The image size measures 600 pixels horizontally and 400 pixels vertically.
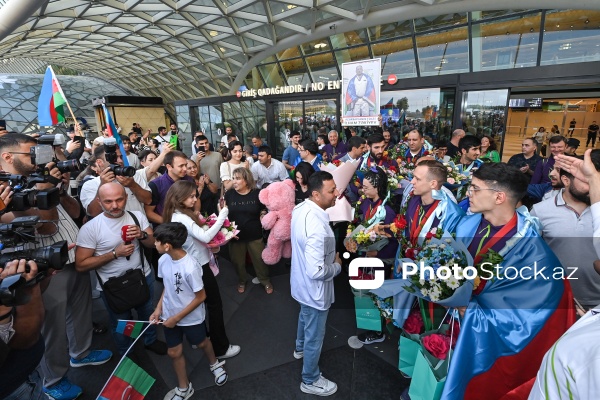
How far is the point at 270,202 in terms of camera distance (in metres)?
4.23

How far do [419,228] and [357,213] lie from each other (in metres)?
1.11

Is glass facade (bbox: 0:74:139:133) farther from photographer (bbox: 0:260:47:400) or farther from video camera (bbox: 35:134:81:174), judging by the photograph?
photographer (bbox: 0:260:47:400)

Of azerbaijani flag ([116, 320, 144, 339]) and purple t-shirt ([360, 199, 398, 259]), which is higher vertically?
purple t-shirt ([360, 199, 398, 259])

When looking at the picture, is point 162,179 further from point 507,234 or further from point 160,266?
point 507,234

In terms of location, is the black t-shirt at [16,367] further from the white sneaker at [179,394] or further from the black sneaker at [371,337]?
the black sneaker at [371,337]

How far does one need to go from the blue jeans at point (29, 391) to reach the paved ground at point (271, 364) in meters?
1.28

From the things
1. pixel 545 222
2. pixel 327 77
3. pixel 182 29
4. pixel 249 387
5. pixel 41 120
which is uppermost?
pixel 182 29

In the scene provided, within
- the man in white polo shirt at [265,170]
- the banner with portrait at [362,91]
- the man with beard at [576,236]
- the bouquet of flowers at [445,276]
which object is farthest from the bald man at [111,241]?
the banner with portrait at [362,91]

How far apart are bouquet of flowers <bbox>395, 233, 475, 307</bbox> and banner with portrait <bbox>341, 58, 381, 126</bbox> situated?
6041mm

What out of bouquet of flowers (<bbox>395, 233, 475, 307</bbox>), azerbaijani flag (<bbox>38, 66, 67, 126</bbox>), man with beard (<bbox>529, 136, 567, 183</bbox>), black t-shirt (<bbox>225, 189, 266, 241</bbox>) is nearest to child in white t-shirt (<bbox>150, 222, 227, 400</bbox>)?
black t-shirt (<bbox>225, 189, 266, 241</bbox>)

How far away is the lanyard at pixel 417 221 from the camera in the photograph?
9.43 ft

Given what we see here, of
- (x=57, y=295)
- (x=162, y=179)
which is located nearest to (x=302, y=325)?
(x=57, y=295)

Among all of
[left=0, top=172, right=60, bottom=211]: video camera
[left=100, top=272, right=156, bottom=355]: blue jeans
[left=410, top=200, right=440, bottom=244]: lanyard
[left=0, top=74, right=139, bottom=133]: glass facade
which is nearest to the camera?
[left=0, top=172, right=60, bottom=211]: video camera

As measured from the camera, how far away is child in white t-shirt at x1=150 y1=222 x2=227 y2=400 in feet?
8.03
